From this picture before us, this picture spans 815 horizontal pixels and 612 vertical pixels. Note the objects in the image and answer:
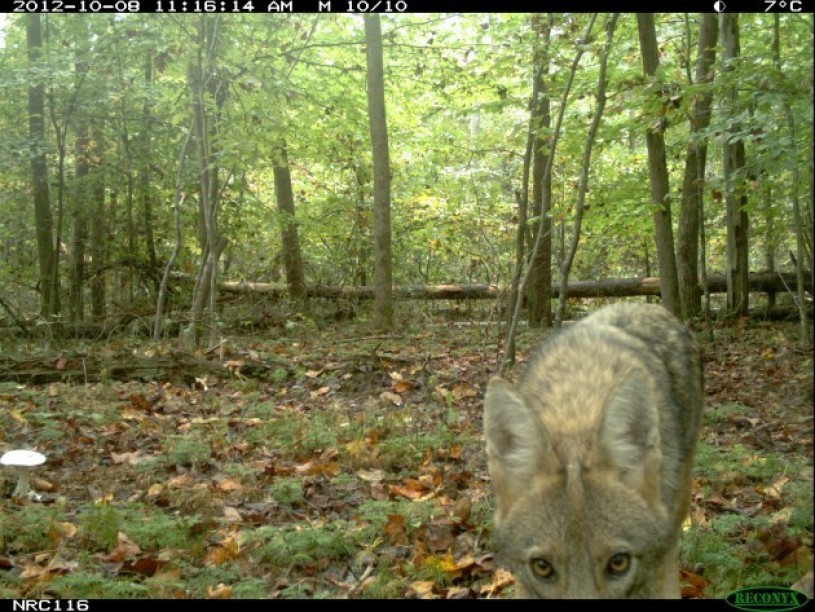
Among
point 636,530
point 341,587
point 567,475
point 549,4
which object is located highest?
point 549,4

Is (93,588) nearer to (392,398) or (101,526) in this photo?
(101,526)

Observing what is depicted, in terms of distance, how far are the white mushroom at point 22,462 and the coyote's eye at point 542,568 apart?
4292mm

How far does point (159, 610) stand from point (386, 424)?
12.6ft

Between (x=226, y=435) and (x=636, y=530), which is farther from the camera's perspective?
(x=226, y=435)

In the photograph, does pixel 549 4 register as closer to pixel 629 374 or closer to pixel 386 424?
pixel 386 424

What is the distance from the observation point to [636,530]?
9.00 ft

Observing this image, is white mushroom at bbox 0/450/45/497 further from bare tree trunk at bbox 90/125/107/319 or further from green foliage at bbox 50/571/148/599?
bare tree trunk at bbox 90/125/107/319

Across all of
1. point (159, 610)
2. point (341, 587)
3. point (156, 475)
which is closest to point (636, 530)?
point (341, 587)

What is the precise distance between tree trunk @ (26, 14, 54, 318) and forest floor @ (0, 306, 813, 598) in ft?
23.1

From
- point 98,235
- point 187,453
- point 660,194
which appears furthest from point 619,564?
point 98,235

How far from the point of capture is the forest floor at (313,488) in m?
4.11

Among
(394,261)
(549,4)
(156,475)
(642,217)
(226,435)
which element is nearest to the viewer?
(156,475)

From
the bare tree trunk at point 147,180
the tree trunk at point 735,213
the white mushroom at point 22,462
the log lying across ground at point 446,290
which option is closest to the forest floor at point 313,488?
the white mushroom at point 22,462

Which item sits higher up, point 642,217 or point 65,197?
point 65,197
